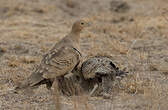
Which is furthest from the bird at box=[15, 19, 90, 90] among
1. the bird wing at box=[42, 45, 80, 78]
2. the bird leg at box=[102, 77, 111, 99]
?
the bird leg at box=[102, 77, 111, 99]

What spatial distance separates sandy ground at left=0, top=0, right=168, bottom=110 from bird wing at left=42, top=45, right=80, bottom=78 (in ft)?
1.21

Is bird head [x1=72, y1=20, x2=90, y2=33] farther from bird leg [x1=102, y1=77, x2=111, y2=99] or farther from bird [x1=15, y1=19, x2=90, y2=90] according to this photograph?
bird leg [x1=102, y1=77, x2=111, y2=99]

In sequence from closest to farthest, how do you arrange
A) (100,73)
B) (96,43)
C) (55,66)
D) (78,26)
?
(55,66)
(100,73)
(78,26)
(96,43)

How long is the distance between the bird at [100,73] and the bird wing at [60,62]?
19 centimetres

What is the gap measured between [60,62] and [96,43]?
3.94 m

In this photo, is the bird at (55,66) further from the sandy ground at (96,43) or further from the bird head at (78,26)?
the bird head at (78,26)

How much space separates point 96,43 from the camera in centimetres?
973

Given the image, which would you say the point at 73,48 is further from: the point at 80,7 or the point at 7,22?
the point at 80,7

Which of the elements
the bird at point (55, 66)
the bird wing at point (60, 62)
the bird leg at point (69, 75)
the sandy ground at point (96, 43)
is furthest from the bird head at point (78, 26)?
the sandy ground at point (96, 43)

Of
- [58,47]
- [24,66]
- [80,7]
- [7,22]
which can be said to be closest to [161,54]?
[24,66]

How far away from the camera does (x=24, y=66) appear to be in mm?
7906

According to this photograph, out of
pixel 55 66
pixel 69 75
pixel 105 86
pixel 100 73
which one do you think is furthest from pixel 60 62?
pixel 105 86

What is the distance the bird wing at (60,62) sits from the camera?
579cm

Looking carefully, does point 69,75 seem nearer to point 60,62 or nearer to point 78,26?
point 60,62
